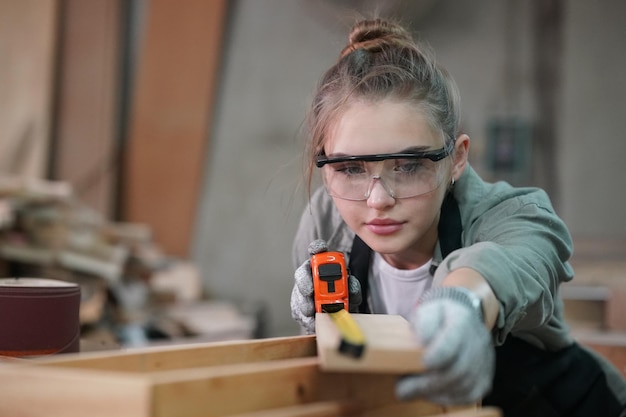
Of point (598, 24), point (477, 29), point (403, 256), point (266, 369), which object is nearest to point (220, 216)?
point (477, 29)

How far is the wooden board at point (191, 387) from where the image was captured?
1.04m

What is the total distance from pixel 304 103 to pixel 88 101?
5.46 ft

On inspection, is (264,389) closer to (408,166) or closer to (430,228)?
(408,166)

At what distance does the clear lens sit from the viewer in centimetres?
158

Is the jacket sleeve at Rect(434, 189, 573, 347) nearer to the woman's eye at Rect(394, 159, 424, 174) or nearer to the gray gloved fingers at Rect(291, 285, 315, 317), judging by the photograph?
the woman's eye at Rect(394, 159, 424, 174)

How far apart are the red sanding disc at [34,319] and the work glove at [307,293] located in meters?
0.52

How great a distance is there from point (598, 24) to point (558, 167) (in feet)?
3.52

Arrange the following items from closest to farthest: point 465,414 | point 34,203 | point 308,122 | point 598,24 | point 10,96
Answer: point 465,414 < point 308,122 < point 34,203 < point 10,96 < point 598,24

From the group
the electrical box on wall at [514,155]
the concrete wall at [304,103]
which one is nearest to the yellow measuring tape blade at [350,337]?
the concrete wall at [304,103]

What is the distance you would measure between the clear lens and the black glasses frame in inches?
0.6

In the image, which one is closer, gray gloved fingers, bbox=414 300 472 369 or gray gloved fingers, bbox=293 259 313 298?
gray gloved fingers, bbox=414 300 472 369

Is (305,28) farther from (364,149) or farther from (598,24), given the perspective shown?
(364,149)

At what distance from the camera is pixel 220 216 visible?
6.08 m

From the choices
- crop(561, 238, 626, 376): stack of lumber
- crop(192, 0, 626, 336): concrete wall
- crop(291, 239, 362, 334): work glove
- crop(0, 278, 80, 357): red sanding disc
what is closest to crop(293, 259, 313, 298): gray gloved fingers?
crop(291, 239, 362, 334): work glove
